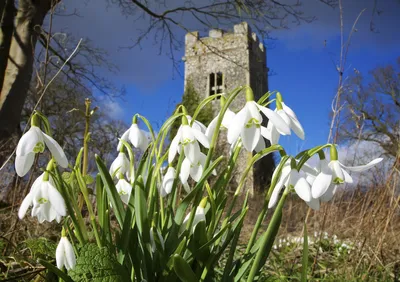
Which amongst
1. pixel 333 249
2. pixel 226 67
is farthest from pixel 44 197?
pixel 226 67

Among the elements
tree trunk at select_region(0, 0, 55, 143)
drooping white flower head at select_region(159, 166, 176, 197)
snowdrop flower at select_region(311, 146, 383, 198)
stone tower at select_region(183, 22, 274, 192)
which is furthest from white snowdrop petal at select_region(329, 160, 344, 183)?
stone tower at select_region(183, 22, 274, 192)

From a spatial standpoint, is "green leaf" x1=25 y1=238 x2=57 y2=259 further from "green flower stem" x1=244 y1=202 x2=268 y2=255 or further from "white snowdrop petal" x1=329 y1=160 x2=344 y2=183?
"white snowdrop petal" x1=329 y1=160 x2=344 y2=183

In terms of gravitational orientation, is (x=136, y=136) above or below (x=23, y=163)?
above

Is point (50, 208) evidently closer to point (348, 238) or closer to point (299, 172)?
point (299, 172)

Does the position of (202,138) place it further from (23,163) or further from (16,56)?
(16,56)

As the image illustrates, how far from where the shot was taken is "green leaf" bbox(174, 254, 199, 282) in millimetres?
805

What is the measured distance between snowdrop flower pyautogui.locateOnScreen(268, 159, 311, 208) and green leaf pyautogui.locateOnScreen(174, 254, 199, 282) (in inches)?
8.4

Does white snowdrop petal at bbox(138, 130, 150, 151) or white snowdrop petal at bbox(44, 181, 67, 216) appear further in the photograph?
white snowdrop petal at bbox(138, 130, 150, 151)

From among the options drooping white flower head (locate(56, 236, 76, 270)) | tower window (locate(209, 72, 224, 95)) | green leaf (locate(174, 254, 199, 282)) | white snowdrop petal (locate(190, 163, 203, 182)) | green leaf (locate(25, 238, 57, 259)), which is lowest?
green leaf (locate(174, 254, 199, 282))

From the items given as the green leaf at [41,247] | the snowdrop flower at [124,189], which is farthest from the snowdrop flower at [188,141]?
the green leaf at [41,247]

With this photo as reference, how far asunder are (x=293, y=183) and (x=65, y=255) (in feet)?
1.71

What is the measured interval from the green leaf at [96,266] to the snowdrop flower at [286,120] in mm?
423

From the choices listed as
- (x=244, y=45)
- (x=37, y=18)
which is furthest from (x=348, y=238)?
(x=244, y=45)

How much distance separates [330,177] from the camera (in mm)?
870
